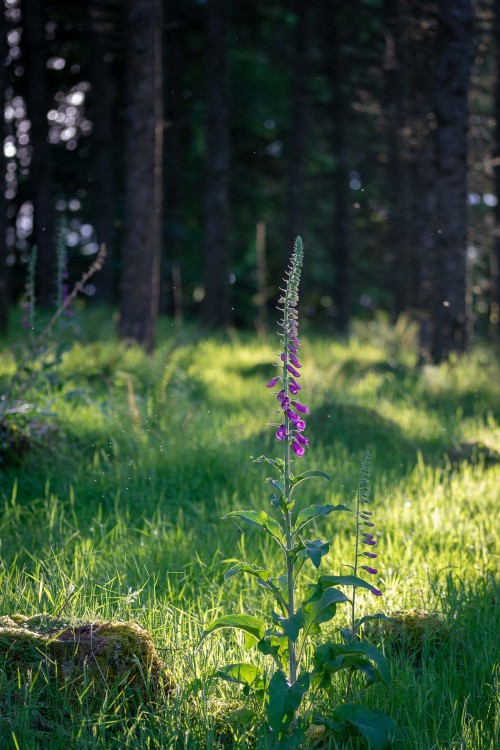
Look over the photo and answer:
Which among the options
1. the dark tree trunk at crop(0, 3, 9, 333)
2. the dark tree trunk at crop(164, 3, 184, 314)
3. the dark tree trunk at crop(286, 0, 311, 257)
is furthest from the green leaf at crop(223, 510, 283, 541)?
the dark tree trunk at crop(164, 3, 184, 314)

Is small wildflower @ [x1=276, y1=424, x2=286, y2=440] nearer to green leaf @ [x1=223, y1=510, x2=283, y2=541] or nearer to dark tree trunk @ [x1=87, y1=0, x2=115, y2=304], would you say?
green leaf @ [x1=223, y1=510, x2=283, y2=541]

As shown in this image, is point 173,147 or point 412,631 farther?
point 173,147

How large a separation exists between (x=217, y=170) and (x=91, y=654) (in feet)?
42.7

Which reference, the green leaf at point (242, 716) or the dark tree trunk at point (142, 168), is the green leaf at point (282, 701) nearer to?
the green leaf at point (242, 716)

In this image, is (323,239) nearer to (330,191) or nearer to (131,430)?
(330,191)

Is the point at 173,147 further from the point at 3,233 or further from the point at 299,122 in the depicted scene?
the point at 3,233

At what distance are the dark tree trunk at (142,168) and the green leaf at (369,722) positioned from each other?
811 centimetres

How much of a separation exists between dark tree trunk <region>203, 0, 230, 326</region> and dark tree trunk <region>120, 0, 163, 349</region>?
4.29m

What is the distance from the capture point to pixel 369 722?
8.72 ft

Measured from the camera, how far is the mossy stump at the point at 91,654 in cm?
291

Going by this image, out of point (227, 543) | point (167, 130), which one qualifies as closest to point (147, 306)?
point (227, 543)

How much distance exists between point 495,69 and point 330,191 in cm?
812

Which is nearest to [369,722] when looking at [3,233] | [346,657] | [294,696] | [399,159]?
[346,657]

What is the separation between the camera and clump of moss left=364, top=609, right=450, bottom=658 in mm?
3461
